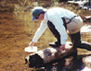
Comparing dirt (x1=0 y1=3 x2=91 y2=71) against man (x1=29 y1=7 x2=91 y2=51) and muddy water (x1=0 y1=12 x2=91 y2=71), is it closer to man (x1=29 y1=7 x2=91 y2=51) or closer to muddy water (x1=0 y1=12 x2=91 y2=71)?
muddy water (x1=0 y1=12 x2=91 y2=71)

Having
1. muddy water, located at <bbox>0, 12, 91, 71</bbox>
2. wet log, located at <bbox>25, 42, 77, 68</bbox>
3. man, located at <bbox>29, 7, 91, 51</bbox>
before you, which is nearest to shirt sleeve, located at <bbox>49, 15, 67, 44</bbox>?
man, located at <bbox>29, 7, 91, 51</bbox>

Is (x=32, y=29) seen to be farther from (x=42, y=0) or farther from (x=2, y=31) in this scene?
(x=42, y=0)

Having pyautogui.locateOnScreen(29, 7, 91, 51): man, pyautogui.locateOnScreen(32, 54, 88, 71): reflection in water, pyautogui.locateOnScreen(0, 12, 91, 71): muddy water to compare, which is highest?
pyautogui.locateOnScreen(29, 7, 91, 51): man

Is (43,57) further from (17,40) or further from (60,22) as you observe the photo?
(17,40)

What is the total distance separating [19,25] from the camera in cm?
776

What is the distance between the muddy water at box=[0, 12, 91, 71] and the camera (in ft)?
15.7

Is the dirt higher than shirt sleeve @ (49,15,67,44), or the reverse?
shirt sleeve @ (49,15,67,44)

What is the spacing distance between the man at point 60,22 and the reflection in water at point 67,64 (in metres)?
0.31

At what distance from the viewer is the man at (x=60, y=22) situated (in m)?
4.37

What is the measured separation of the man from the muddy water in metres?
0.51

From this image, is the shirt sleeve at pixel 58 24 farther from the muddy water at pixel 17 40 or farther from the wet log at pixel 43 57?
the muddy water at pixel 17 40

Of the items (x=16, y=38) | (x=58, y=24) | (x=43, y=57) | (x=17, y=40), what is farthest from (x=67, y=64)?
(x=16, y=38)

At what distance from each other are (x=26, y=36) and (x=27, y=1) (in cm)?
524

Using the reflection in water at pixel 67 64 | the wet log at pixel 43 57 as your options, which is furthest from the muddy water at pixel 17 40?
the wet log at pixel 43 57
